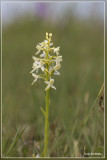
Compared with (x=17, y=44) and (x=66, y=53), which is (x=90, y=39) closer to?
(x=66, y=53)

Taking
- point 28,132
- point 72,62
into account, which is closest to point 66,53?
point 72,62

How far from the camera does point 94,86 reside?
2.43 metres

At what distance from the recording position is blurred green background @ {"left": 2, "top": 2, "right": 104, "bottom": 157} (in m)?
1.65

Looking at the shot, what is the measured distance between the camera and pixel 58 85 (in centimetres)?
269

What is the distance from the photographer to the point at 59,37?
193 inches

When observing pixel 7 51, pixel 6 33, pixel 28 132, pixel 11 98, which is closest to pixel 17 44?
pixel 7 51

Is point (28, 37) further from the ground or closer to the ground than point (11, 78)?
further from the ground

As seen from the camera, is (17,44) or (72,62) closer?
(72,62)

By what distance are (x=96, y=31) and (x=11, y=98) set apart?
10.4 feet

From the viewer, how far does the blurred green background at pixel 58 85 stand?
165cm

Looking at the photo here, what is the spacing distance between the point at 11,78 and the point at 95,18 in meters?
2.65

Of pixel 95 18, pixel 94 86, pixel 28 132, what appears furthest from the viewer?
pixel 95 18

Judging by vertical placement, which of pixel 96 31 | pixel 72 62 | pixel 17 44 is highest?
pixel 96 31

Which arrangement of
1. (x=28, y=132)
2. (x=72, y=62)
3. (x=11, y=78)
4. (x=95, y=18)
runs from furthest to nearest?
1. (x=95, y=18)
2. (x=72, y=62)
3. (x=11, y=78)
4. (x=28, y=132)
